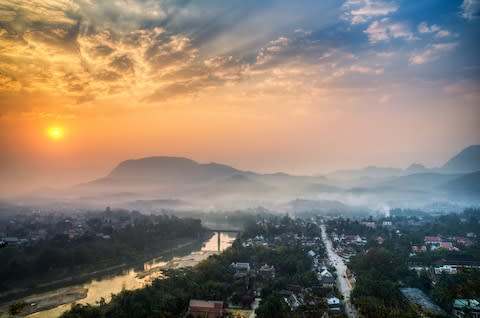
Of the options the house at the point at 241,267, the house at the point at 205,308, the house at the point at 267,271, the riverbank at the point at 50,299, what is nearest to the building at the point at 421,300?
the house at the point at 267,271

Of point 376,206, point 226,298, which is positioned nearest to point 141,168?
point 376,206

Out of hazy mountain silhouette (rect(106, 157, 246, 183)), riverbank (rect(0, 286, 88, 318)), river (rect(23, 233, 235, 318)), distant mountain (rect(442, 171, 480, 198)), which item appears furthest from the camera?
hazy mountain silhouette (rect(106, 157, 246, 183))

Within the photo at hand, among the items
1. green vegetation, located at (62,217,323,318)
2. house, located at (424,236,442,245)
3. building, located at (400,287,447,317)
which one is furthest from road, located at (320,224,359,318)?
house, located at (424,236,442,245)

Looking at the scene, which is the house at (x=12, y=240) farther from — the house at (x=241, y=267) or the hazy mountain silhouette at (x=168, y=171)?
the hazy mountain silhouette at (x=168, y=171)

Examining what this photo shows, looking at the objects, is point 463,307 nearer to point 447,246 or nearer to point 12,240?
point 447,246

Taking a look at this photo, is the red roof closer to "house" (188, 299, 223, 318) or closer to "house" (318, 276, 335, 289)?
"house" (318, 276, 335, 289)

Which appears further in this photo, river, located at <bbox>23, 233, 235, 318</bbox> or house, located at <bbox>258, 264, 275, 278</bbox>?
house, located at <bbox>258, 264, 275, 278</bbox>

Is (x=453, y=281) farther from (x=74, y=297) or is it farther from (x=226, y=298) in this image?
(x=74, y=297)
